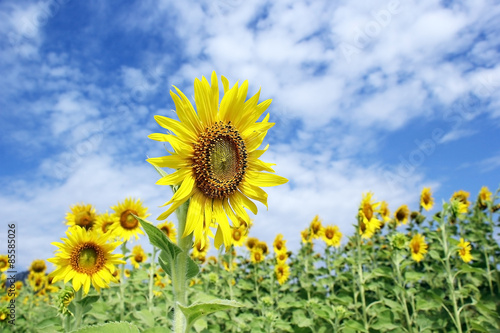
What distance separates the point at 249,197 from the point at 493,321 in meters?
7.29

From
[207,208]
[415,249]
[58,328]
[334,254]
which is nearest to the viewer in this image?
[207,208]

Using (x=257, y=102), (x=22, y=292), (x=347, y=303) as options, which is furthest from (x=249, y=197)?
(x=22, y=292)

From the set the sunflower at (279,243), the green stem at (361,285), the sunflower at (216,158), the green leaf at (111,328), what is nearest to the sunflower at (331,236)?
the sunflower at (279,243)

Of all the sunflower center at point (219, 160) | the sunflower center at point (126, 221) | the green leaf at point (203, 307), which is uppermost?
the sunflower center at point (126, 221)

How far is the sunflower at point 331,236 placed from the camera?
29.8 feet

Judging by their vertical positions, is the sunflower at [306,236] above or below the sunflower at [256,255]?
above

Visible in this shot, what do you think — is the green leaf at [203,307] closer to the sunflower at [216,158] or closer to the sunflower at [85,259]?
the sunflower at [216,158]

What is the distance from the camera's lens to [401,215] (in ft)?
33.2

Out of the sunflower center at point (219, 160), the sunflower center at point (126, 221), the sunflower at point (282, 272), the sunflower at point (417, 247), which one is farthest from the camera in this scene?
the sunflower at point (282, 272)

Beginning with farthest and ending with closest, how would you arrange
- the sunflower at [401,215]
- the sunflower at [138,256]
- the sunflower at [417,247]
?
the sunflower at [401,215] < the sunflower at [138,256] < the sunflower at [417,247]

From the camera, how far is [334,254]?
9.58 m

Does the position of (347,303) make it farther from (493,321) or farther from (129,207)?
(129,207)

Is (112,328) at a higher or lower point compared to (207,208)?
lower

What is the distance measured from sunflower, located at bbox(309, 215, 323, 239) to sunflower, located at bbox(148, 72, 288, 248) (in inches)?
279
